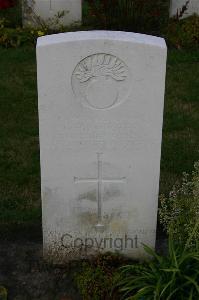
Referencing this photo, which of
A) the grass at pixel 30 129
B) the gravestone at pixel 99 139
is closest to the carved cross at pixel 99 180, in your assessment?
the gravestone at pixel 99 139

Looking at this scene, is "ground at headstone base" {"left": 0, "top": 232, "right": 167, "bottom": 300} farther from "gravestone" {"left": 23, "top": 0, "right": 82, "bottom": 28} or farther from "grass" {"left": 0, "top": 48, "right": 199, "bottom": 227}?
"gravestone" {"left": 23, "top": 0, "right": 82, "bottom": 28}

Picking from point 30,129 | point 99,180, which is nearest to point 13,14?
point 30,129

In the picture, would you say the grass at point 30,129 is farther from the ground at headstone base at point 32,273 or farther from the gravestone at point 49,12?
the gravestone at point 49,12

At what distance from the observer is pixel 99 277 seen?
407cm

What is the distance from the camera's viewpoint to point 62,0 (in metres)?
9.16

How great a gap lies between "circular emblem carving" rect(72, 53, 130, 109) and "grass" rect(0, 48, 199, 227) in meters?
1.56

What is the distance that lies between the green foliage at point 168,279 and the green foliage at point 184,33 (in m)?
5.19

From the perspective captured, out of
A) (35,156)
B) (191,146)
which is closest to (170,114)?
(191,146)

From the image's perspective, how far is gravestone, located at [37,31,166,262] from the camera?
3625 mm

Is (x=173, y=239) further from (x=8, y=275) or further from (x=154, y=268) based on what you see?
(x=8, y=275)

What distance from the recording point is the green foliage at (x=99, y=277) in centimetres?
395

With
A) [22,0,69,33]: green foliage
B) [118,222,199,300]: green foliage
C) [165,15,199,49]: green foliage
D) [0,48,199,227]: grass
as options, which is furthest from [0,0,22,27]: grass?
[118,222,199,300]: green foliage

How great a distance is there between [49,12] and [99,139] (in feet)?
19.2

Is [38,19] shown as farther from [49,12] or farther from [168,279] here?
[168,279]
